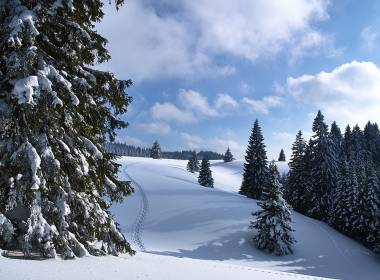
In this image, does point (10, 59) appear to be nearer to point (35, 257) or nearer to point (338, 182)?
point (35, 257)

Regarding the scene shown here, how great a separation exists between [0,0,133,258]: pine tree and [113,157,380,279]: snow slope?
960 inches

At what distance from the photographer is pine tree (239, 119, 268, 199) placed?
5791 cm

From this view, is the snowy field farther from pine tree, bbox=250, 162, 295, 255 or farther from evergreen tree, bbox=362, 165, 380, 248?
evergreen tree, bbox=362, 165, 380, 248

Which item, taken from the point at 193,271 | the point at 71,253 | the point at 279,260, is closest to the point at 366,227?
the point at 279,260

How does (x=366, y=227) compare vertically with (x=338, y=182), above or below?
below

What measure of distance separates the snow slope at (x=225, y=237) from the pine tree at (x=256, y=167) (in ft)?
16.9

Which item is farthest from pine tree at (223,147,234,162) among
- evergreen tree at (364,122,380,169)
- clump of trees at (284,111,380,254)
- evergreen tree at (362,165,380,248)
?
evergreen tree at (362,165,380,248)

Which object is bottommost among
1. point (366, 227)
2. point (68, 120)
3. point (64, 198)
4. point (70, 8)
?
point (366, 227)

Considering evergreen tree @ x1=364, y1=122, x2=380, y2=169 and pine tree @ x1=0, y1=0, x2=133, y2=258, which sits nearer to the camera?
pine tree @ x1=0, y1=0, x2=133, y2=258

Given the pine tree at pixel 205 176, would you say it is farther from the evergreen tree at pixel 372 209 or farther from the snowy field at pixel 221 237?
the evergreen tree at pixel 372 209

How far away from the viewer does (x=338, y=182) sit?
50.7 meters

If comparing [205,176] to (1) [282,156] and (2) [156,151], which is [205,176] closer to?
(1) [282,156]

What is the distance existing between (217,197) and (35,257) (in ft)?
146

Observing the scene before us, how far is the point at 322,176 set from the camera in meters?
54.3
